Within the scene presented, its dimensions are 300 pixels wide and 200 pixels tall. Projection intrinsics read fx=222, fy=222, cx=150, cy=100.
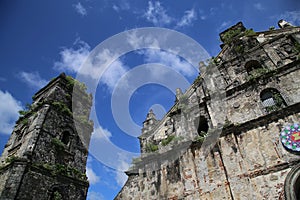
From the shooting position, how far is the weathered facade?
324 inches

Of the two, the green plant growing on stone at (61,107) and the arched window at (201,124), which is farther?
the green plant growing on stone at (61,107)

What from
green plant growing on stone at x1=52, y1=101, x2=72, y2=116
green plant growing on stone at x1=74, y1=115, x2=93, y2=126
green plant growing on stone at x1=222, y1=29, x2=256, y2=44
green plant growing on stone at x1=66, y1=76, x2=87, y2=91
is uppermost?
green plant growing on stone at x1=66, y1=76, x2=87, y2=91

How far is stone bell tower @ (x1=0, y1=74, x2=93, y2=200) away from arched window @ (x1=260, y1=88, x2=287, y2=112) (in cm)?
1309

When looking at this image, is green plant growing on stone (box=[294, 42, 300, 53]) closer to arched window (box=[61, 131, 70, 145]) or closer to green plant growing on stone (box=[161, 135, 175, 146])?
green plant growing on stone (box=[161, 135, 175, 146])

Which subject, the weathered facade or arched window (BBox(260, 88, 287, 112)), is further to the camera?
arched window (BBox(260, 88, 287, 112))

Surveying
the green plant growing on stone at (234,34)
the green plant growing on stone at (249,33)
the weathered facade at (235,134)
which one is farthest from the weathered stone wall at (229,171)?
the green plant growing on stone at (234,34)

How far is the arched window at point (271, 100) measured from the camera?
9570 mm

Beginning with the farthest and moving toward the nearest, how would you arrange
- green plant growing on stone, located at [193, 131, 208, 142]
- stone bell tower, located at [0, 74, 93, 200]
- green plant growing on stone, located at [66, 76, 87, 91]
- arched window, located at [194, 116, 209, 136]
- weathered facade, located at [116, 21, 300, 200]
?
green plant growing on stone, located at [66, 76, 87, 91]
stone bell tower, located at [0, 74, 93, 200]
arched window, located at [194, 116, 209, 136]
green plant growing on stone, located at [193, 131, 208, 142]
weathered facade, located at [116, 21, 300, 200]

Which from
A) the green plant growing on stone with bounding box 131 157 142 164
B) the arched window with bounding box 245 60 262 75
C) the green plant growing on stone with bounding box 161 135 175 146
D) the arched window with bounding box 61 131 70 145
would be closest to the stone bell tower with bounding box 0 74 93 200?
the arched window with bounding box 61 131 70 145

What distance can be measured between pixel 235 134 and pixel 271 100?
93.1 inches

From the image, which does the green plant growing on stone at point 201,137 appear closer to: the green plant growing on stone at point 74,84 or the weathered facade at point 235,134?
the weathered facade at point 235,134

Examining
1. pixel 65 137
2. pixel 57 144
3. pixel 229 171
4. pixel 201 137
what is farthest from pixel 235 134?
pixel 65 137

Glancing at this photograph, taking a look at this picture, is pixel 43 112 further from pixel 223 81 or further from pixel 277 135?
pixel 277 135

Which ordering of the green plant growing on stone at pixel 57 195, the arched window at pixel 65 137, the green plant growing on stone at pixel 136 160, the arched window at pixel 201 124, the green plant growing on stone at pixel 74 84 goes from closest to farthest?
1. the arched window at pixel 201 124
2. the green plant growing on stone at pixel 136 160
3. the green plant growing on stone at pixel 57 195
4. the arched window at pixel 65 137
5. the green plant growing on stone at pixel 74 84
